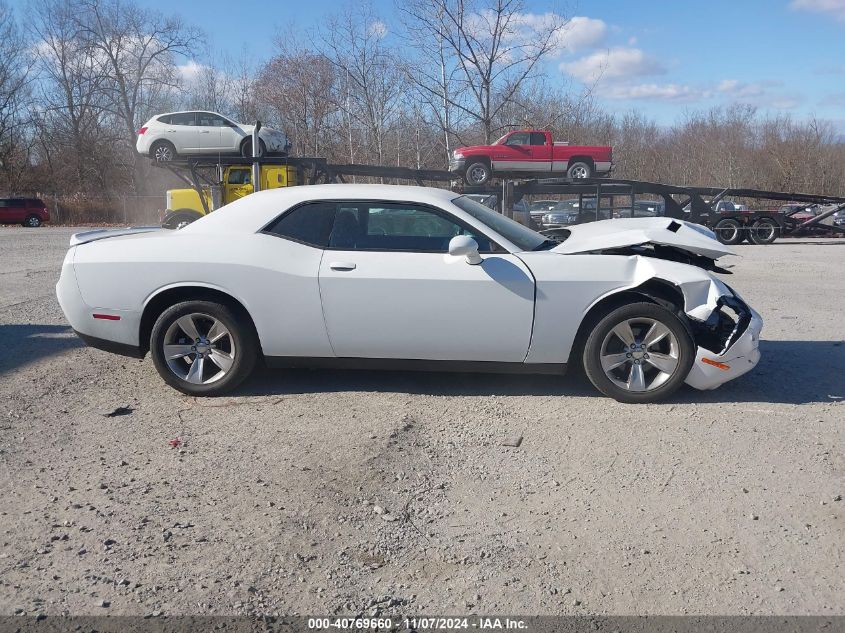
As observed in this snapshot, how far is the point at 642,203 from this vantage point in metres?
20.4

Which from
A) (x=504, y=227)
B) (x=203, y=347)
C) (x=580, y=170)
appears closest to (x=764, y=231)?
(x=580, y=170)

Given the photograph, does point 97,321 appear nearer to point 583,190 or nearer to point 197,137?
point 197,137

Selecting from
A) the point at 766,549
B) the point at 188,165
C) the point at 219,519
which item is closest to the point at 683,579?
the point at 766,549

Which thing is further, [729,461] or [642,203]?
[642,203]

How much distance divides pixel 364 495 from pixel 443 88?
28.2 metres

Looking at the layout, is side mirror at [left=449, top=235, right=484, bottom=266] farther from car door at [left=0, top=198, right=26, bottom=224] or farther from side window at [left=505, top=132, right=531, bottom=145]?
car door at [left=0, top=198, right=26, bottom=224]

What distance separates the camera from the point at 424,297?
4.70 metres

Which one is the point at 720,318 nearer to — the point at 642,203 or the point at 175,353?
the point at 175,353

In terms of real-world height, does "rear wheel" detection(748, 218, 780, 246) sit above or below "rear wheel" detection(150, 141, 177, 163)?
below

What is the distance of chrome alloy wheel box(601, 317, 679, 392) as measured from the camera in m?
4.70

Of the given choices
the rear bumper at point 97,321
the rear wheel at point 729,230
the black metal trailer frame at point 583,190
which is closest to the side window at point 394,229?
the rear bumper at point 97,321

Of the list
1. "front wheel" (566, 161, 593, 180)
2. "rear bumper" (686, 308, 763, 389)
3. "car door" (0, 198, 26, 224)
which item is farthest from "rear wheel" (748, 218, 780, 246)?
"car door" (0, 198, 26, 224)

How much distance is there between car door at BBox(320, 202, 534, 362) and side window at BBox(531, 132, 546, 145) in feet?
50.8

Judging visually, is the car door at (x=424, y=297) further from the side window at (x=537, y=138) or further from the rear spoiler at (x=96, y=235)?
A: the side window at (x=537, y=138)
